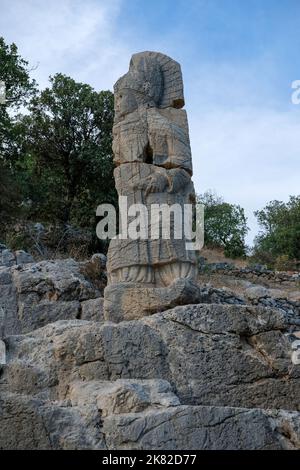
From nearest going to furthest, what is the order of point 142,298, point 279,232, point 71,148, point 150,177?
point 142,298 < point 150,177 < point 71,148 < point 279,232

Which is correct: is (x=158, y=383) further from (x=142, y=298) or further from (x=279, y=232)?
(x=279, y=232)

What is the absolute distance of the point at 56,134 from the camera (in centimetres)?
2042

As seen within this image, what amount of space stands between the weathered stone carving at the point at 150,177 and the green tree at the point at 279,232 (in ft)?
60.7

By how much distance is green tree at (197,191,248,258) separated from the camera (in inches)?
1139

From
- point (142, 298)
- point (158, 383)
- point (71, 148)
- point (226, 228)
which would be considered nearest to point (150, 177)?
point (142, 298)

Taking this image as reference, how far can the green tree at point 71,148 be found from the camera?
20109 millimetres

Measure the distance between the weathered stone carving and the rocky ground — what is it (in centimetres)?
113

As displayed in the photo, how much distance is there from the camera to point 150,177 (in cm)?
877

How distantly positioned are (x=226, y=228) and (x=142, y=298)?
73.3 feet

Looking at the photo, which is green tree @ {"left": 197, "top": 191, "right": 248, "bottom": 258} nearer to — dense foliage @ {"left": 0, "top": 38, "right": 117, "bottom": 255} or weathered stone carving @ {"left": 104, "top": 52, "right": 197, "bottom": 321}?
dense foliage @ {"left": 0, "top": 38, "right": 117, "bottom": 255}

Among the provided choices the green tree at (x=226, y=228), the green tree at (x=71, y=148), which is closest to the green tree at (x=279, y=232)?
the green tree at (x=226, y=228)

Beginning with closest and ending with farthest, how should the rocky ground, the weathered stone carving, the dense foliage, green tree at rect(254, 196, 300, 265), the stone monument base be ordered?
the rocky ground → the stone monument base → the weathered stone carving → the dense foliage → green tree at rect(254, 196, 300, 265)

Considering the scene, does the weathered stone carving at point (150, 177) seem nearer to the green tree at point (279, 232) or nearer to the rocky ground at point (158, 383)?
the rocky ground at point (158, 383)

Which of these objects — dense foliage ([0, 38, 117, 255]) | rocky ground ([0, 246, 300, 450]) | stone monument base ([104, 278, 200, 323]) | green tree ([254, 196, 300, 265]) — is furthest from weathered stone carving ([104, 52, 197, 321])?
green tree ([254, 196, 300, 265])
